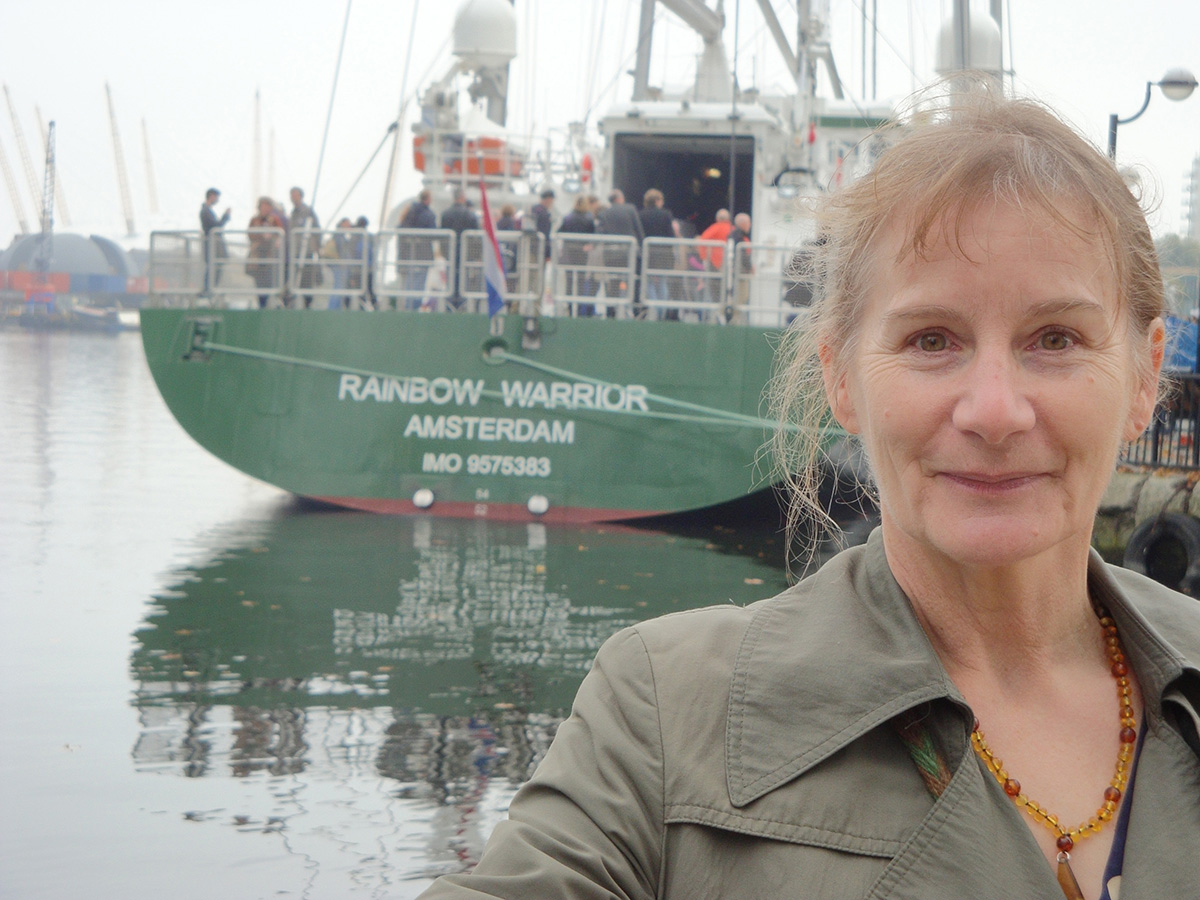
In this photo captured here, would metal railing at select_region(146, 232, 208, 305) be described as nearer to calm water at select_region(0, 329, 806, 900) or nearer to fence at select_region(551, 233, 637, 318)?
calm water at select_region(0, 329, 806, 900)

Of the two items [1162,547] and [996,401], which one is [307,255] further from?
[996,401]

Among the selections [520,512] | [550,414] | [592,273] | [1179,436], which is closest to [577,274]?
[592,273]

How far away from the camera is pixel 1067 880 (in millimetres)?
1446

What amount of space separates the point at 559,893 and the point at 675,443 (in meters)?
12.6

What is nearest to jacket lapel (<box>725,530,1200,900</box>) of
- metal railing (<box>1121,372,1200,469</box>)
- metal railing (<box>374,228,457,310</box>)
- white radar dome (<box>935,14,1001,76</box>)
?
metal railing (<box>1121,372,1200,469</box>)

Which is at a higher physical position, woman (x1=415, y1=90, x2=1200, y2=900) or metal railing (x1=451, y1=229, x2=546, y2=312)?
metal railing (x1=451, y1=229, x2=546, y2=312)

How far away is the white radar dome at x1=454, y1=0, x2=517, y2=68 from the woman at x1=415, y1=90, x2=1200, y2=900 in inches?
736

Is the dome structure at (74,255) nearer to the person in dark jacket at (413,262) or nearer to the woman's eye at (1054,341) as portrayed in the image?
the person in dark jacket at (413,262)

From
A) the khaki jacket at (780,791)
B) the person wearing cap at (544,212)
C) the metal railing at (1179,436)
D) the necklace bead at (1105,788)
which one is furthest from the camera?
the person wearing cap at (544,212)

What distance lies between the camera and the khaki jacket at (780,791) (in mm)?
1375

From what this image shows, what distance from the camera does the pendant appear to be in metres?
1.44

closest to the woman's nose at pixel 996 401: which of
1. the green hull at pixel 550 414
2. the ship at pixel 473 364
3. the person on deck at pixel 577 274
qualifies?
the ship at pixel 473 364

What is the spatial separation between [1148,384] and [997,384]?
0.33 meters

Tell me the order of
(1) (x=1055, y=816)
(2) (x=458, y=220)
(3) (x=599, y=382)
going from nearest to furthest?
(1) (x=1055, y=816) → (3) (x=599, y=382) → (2) (x=458, y=220)
